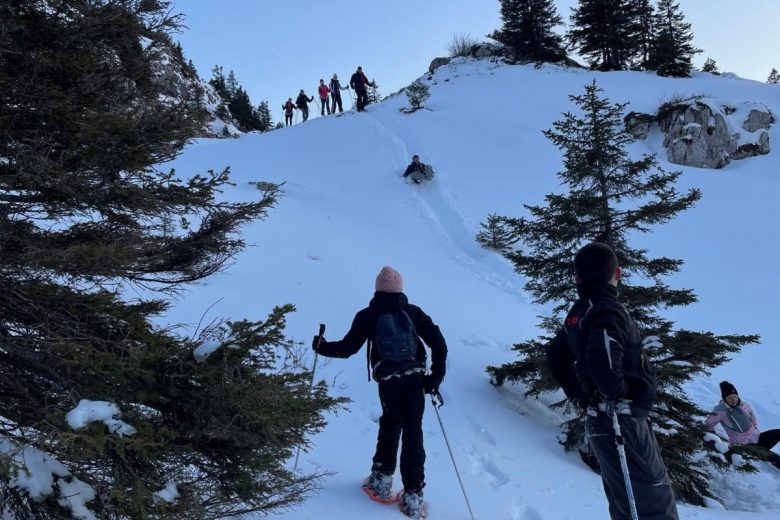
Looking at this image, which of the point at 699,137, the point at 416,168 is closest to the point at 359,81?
the point at 416,168

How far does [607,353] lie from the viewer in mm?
3090

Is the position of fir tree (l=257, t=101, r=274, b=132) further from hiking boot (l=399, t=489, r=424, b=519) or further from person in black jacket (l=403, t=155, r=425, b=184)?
hiking boot (l=399, t=489, r=424, b=519)

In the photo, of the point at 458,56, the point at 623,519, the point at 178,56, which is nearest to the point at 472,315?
the point at 623,519

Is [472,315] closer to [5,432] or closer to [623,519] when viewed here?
[623,519]

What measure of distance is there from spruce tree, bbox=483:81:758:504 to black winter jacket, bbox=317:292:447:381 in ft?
10.1

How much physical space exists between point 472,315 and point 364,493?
6997 millimetres

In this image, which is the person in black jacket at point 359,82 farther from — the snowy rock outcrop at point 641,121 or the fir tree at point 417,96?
the snowy rock outcrop at point 641,121

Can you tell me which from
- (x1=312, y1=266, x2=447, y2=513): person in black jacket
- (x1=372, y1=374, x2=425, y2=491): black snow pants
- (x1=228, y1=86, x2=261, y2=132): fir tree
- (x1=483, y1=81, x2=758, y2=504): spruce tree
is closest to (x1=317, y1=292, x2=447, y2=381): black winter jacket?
(x1=312, y1=266, x2=447, y2=513): person in black jacket

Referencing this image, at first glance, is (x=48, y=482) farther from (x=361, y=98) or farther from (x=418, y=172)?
(x=361, y=98)

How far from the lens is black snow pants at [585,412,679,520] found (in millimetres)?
3129

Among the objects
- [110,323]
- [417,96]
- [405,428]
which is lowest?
[405,428]

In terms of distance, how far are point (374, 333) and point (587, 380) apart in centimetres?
182

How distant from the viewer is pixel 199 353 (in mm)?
2543

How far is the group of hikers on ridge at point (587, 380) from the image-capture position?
10.3 ft
